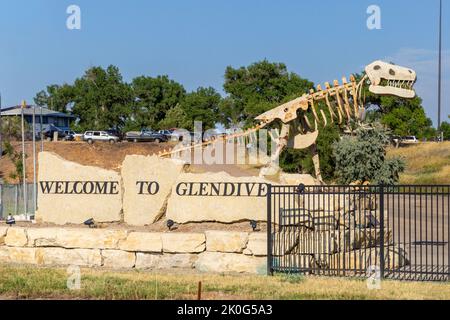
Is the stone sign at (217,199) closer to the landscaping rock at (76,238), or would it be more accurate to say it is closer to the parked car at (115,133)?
the landscaping rock at (76,238)

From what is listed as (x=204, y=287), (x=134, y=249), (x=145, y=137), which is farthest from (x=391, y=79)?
(x=145, y=137)

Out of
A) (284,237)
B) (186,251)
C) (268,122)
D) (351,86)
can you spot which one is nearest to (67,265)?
(186,251)

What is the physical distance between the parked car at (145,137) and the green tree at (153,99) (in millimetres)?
7056

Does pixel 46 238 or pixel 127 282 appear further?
pixel 46 238

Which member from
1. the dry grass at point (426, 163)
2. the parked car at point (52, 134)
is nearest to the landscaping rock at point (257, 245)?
the dry grass at point (426, 163)

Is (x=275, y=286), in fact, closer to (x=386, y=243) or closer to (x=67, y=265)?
(x=386, y=243)

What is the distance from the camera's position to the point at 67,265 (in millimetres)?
16031

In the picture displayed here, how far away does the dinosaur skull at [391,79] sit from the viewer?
61.1 ft

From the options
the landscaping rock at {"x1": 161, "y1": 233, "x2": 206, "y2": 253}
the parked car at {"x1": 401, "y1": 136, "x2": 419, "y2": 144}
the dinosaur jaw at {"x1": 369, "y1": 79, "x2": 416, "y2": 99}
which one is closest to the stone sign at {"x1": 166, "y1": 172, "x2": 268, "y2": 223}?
the landscaping rock at {"x1": 161, "y1": 233, "x2": 206, "y2": 253}

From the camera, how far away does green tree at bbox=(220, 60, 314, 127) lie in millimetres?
59656

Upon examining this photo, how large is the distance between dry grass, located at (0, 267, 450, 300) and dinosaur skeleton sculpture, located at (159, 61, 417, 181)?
5.69m

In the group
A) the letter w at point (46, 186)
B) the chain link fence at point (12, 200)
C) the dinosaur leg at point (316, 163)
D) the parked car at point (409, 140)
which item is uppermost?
the parked car at point (409, 140)

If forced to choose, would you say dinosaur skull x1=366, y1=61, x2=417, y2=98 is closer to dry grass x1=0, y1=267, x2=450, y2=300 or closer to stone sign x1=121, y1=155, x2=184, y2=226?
stone sign x1=121, y1=155, x2=184, y2=226

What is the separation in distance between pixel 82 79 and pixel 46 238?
5935 cm
